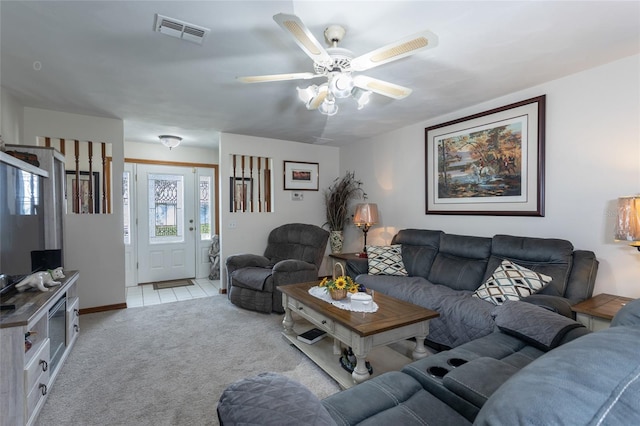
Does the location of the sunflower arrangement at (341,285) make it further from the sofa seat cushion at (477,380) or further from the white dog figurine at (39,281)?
the white dog figurine at (39,281)

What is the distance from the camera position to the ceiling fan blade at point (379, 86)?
204 centimetres

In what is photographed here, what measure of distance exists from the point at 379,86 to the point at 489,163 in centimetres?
184

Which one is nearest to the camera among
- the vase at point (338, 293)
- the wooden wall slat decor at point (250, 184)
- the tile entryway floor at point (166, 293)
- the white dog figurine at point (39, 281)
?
the white dog figurine at point (39, 281)

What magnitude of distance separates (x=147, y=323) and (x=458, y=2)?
13.1ft

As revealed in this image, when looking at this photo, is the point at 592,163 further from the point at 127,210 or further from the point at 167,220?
the point at 127,210

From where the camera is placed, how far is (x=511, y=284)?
2518mm

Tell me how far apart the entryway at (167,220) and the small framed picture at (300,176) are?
162 cm

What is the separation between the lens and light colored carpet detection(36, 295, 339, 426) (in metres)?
1.96

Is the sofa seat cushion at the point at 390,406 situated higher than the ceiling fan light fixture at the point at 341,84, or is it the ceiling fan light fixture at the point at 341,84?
the ceiling fan light fixture at the point at 341,84

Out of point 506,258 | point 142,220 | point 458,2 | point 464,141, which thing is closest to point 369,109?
point 464,141

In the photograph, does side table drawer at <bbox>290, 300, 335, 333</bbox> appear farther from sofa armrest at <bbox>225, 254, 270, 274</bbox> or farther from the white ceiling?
the white ceiling

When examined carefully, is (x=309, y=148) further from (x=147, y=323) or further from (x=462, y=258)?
(x=147, y=323)

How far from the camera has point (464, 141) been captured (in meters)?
3.47

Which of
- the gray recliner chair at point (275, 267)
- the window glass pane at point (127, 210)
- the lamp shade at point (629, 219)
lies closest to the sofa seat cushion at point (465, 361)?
the lamp shade at point (629, 219)
